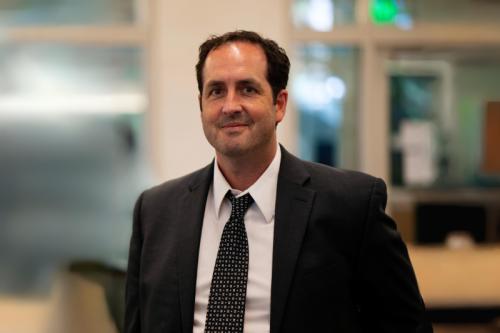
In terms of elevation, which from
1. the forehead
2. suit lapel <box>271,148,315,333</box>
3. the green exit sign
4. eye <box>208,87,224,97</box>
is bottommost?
suit lapel <box>271,148,315,333</box>

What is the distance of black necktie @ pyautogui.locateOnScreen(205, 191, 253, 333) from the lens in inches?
65.7

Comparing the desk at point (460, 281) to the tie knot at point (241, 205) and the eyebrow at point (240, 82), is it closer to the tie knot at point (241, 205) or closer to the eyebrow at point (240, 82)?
the tie knot at point (241, 205)

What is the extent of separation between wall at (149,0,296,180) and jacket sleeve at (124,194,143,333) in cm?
229

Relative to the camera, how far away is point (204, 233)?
1.80m

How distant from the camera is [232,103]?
168cm

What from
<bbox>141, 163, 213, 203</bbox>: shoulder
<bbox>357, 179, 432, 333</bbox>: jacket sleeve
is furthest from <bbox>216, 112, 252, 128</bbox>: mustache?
<bbox>357, 179, 432, 333</bbox>: jacket sleeve

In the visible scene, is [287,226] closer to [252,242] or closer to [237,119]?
[252,242]

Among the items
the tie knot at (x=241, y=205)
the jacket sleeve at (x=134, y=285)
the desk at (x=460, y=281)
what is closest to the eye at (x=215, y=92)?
the tie knot at (x=241, y=205)

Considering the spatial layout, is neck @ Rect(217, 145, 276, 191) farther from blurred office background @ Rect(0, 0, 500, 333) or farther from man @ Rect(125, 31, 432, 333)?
blurred office background @ Rect(0, 0, 500, 333)

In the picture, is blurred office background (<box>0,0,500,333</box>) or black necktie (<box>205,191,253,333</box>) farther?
blurred office background (<box>0,0,500,333</box>)

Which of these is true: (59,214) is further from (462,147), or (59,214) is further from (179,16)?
(462,147)

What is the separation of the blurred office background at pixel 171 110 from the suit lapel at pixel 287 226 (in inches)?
93.4

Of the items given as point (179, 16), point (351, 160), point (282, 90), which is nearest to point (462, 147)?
point (351, 160)

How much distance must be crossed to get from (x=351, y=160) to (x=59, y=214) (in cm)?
186
